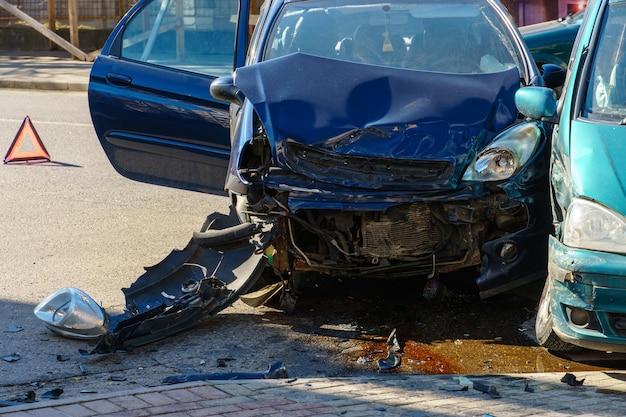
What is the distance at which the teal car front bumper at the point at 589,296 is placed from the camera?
457 cm

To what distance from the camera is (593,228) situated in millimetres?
4695

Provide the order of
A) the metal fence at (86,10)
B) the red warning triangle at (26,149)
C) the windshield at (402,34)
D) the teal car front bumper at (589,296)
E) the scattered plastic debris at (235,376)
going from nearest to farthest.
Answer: the teal car front bumper at (589,296) < the scattered plastic debris at (235,376) < the windshield at (402,34) < the red warning triangle at (26,149) < the metal fence at (86,10)

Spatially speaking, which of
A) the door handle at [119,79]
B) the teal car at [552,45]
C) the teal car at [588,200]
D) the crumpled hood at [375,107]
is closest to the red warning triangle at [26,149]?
the door handle at [119,79]

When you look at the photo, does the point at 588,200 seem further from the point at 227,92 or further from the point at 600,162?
the point at 227,92

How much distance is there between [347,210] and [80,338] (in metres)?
1.66

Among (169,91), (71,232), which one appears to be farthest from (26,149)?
(169,91)

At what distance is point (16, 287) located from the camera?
6.85 metres

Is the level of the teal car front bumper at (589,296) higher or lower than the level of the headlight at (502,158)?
lower

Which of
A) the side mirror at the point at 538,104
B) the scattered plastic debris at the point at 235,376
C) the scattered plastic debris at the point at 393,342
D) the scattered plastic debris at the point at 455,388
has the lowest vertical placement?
the scattered plastic debris at the point at 393,342

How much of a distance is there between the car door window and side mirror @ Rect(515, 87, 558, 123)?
8.84 feet

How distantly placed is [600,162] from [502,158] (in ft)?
2.54

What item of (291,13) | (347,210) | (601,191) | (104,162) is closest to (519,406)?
(601,191)

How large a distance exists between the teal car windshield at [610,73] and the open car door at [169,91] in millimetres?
→ 2681

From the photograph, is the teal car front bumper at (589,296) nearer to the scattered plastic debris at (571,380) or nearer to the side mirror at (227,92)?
the scattered plastic debris at (571,380)
